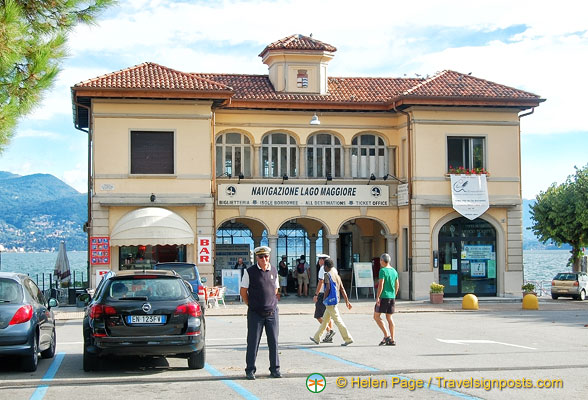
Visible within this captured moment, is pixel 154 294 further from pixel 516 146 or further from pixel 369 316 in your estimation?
pixel 516 146

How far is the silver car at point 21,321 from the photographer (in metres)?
13.3

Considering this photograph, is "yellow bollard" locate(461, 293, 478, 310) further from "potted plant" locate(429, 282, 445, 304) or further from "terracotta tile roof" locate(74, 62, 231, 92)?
"terracotta tile roof" locate(74, 62, 231, 92)

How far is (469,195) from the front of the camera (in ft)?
115

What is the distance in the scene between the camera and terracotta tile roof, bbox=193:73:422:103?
3556 cm

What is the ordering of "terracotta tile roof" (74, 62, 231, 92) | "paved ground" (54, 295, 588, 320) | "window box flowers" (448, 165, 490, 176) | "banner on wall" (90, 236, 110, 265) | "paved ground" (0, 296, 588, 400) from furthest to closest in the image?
"window box flowers" (448, 165, 490, 176) < "terracotta tile roof" (74, 62, 231, 92) < "banner on wall" (90, 236, 110, 265) < "paved ground" (54, 295, 588, 320) < "paved ground" (0, 296, 588, 400)

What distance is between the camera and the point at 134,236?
104 feet

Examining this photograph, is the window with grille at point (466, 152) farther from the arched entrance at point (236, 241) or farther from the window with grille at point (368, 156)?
the arched entrance at point (236, 241)

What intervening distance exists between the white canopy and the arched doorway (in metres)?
10.3

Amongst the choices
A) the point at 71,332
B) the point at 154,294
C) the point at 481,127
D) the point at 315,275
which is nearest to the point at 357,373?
the point at 154,294

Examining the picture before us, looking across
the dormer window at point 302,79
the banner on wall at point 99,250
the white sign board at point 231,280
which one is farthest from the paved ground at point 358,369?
the dormer window at point 302,79

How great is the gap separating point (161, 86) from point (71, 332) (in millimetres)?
12990

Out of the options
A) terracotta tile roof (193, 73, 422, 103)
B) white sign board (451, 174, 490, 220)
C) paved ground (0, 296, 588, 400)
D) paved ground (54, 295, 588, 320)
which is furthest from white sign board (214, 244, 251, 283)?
paved ground (0, 296, 588, 400)

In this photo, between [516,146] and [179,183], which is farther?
[516,146]

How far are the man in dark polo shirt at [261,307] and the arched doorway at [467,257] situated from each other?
2327 cm
